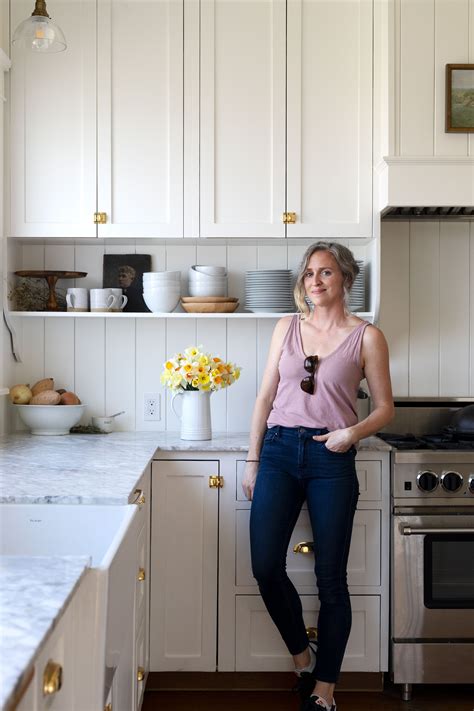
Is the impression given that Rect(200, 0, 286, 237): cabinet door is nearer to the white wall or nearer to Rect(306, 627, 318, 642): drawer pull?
the white wall

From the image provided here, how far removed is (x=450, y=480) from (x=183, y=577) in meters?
1.04

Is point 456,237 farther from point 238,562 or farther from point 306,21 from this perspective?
point 238,562

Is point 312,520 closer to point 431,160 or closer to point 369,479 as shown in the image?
point 369,479

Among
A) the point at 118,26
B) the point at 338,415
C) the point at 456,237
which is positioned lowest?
the point at 338,415

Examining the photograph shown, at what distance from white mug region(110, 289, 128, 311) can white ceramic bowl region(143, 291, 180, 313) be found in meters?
0.11

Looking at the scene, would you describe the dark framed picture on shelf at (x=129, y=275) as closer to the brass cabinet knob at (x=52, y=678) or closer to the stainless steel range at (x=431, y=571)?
the stainless steel range at (x=431, y=571)

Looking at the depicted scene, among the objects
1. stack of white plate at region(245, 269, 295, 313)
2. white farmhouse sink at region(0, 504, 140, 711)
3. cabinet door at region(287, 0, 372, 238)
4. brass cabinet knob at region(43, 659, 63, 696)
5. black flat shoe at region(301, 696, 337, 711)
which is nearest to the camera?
brass cabinet knob at region(43, 659, 63, 696)

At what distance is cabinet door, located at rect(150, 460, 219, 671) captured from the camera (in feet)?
9.39

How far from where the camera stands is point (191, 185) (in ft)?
10.3

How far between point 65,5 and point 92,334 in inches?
53.6

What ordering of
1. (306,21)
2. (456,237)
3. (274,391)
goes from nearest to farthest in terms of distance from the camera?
(274,391) → (306,21) → (456,237)

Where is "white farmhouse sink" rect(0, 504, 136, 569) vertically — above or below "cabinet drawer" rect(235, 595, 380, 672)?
above

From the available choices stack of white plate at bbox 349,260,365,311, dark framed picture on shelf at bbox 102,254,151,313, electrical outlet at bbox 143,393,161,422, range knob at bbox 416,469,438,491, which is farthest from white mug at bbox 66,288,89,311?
range knob at bbox 416,469,438,491

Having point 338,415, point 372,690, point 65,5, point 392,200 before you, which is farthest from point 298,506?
point 65,5
